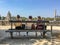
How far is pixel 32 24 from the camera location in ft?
29.2

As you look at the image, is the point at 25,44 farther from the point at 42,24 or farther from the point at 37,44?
the point at 42,24

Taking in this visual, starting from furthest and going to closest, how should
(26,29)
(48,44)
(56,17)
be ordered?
(56,17)
(26,29)
(48,44)

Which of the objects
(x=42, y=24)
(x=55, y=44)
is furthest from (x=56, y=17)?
(x=55, y=44)

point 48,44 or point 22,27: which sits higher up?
point 22,27

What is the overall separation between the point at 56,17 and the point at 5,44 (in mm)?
14202

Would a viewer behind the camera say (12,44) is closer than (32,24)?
Yes

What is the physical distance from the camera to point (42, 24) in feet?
28.9

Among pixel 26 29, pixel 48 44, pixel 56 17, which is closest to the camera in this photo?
pixel 48 44

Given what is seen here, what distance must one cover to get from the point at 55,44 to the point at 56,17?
543 inches

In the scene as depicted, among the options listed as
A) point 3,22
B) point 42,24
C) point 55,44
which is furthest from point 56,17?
point 55,44

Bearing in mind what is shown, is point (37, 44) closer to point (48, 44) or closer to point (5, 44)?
point (48, 44)

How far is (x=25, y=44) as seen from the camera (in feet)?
21.9

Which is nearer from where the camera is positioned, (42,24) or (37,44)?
(37,44)

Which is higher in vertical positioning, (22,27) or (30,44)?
(22,27)
